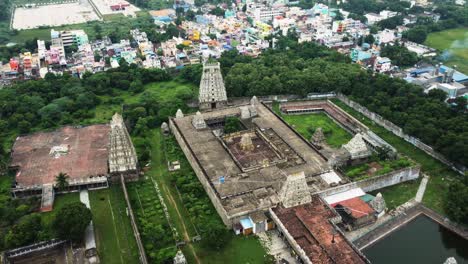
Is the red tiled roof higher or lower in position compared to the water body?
higher

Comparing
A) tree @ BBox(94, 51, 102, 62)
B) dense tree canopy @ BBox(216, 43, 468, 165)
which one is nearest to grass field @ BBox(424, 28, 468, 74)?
dense tree canopy @ BBox(216, 43, 468, 165)

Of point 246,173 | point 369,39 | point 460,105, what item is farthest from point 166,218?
point 369,39

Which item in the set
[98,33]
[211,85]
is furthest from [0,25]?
[211,85]

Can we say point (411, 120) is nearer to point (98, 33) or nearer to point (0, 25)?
point (98, 33)

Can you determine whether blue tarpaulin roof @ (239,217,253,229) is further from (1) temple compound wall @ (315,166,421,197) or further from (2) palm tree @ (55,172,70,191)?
(2) palm tree @ (55,172,70,191)

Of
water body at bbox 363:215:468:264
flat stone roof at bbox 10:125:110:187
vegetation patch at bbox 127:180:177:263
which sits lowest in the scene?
water body at bbox 363:215:468:264

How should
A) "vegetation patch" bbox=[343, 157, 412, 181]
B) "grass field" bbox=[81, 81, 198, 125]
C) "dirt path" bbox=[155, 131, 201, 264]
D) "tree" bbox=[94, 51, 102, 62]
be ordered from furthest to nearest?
"tree" bbox=[94, 51, 102, 62] → "grass field" bbox=[81, 81, 198, 125] → "vegetation patch" bbox=[343, 157, 412, 181] → "dirt path" bbox=[155, 131, 201, 264]

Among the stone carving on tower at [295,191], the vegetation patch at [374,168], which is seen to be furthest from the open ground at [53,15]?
the stone carving on tower at [295,191]
